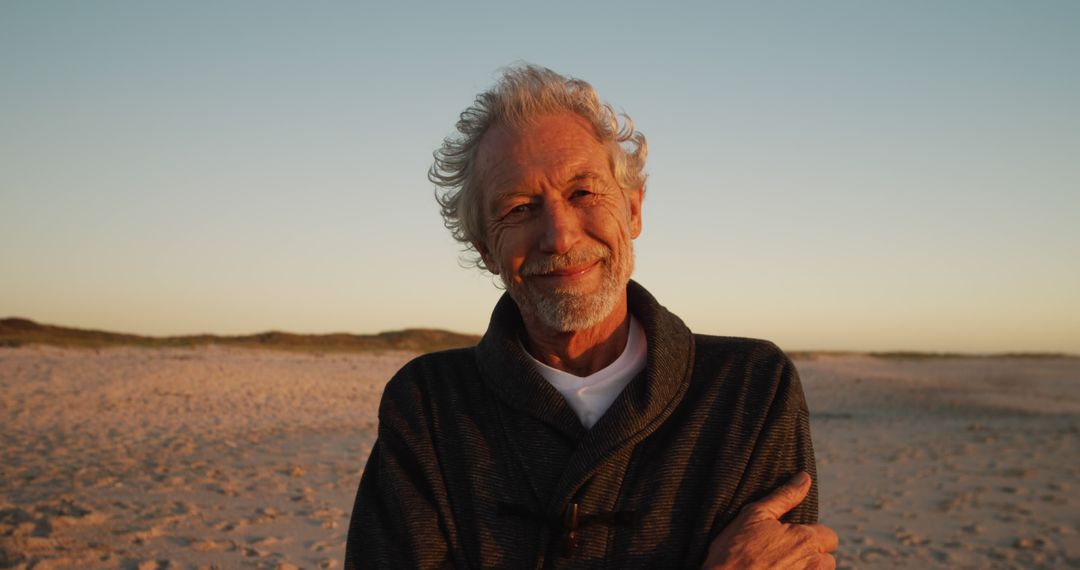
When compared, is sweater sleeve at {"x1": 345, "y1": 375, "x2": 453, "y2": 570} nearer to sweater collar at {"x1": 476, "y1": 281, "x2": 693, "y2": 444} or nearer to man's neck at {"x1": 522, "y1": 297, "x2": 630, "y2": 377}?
sweater collar at {"x1": 476, "y1": 281, "x2": 693, "y2": 444}

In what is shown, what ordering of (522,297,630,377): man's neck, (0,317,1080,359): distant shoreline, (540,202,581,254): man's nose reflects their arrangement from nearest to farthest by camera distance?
(540,202,581,254): man's nose, (522,297,630,377): man's neck, (0,317,1080,359): distant shoreline

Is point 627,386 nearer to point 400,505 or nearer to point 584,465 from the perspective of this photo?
point 584,465

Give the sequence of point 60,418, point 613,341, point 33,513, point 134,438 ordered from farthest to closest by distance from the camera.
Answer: point 60,418
point 134,438
point 33,513
point 613,341

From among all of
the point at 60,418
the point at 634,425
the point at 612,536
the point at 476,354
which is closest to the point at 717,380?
the point at 634,425

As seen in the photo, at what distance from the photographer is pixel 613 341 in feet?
7.36

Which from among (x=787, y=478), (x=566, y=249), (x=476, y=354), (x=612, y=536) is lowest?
(x=612, y=536)

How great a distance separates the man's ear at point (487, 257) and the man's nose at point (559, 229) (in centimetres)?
25

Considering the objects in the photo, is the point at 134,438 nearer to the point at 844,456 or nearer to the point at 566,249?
the point at 844,456

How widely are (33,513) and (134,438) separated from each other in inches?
185

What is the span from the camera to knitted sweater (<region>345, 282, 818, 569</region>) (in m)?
1.92

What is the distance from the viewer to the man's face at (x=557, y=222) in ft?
6.91

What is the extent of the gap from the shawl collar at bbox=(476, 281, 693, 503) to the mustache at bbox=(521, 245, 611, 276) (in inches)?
8.5

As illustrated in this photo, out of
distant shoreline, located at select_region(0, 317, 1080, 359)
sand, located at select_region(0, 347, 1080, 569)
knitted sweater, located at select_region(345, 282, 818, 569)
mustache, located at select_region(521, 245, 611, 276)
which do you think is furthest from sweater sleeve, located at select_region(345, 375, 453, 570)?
distant shoreline, located at select_region(0, 317, 1080, 359)

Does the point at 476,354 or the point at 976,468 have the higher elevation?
the point at 476,354
